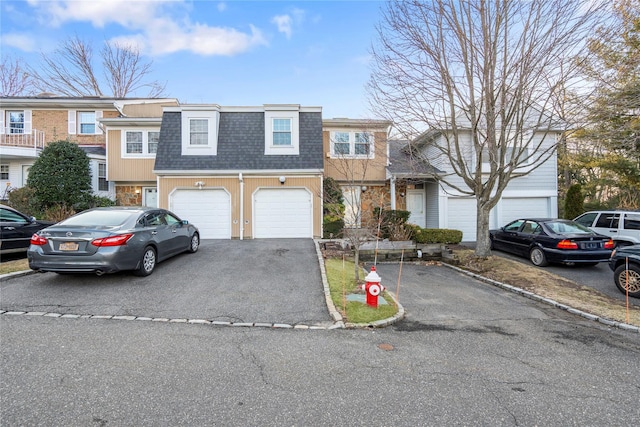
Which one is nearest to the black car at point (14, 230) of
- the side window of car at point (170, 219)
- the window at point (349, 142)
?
the side window of car at point (170, 219)

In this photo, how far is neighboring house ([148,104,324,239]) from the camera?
44.3 feet

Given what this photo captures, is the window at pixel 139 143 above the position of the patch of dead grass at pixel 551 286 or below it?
above

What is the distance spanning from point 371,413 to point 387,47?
9.84 m

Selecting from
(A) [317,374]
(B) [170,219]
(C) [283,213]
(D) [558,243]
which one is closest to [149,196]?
(C) [283,213]

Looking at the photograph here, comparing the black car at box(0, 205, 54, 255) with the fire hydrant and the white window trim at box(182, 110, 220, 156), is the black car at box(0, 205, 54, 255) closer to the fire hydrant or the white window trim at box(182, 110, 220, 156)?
the white window trim at box(182, 110, 220, 156)

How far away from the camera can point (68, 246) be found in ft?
20.6

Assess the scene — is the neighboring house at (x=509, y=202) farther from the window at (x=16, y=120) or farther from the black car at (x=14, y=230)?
the window at (x=16, y=120)

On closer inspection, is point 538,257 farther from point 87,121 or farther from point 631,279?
point 87,121

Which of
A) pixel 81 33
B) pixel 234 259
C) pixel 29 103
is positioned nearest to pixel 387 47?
pixel 234 259

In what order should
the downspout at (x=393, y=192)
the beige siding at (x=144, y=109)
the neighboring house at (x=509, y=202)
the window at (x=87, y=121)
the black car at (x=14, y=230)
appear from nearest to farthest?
the black car at (x=14, y=230) → the downspout at (x=393, y=192) → the neighboring house at (x=509, y=202) → the beige siding at (x=144, y=109) → the window at (x=87, y=121)

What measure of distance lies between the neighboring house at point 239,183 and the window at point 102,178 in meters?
5.34

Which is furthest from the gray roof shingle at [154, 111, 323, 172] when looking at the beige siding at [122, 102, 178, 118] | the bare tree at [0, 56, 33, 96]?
the bare tree at [0, 56, 33, 96]

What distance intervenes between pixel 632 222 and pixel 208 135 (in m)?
15.8

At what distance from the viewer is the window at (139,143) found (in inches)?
623
